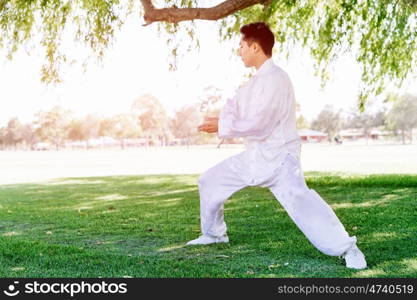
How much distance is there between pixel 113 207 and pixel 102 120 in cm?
8705

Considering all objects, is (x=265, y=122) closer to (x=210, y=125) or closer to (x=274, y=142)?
(x=274, y=142)

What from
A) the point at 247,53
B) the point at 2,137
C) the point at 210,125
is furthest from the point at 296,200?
the point at 2,137

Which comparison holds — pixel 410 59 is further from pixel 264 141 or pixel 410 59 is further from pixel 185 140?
pixel 185 140

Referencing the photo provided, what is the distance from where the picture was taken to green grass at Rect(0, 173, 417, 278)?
175 inches

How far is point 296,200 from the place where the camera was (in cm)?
459

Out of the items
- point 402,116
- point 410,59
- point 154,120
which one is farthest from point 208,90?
point 410,59

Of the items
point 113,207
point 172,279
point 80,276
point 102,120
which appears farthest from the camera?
point 102,120

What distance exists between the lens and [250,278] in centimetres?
400

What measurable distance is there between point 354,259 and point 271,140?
1.23 meters

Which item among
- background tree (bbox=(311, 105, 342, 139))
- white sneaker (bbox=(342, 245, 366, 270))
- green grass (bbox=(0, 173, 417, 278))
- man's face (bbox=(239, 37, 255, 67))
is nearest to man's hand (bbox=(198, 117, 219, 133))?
man's face (bbox=(239, 37, 255, 67))

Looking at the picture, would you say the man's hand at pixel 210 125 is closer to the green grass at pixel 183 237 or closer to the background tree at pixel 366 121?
the green grass at pixel 183 237

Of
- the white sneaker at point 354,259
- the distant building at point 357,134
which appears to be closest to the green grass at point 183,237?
the white sneaker at point 354,259

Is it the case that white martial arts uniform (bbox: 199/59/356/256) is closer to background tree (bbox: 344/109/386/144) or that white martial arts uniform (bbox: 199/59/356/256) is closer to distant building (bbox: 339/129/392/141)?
background tree (bbox: 344/109/386/144)

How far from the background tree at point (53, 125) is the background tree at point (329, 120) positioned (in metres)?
49.1
